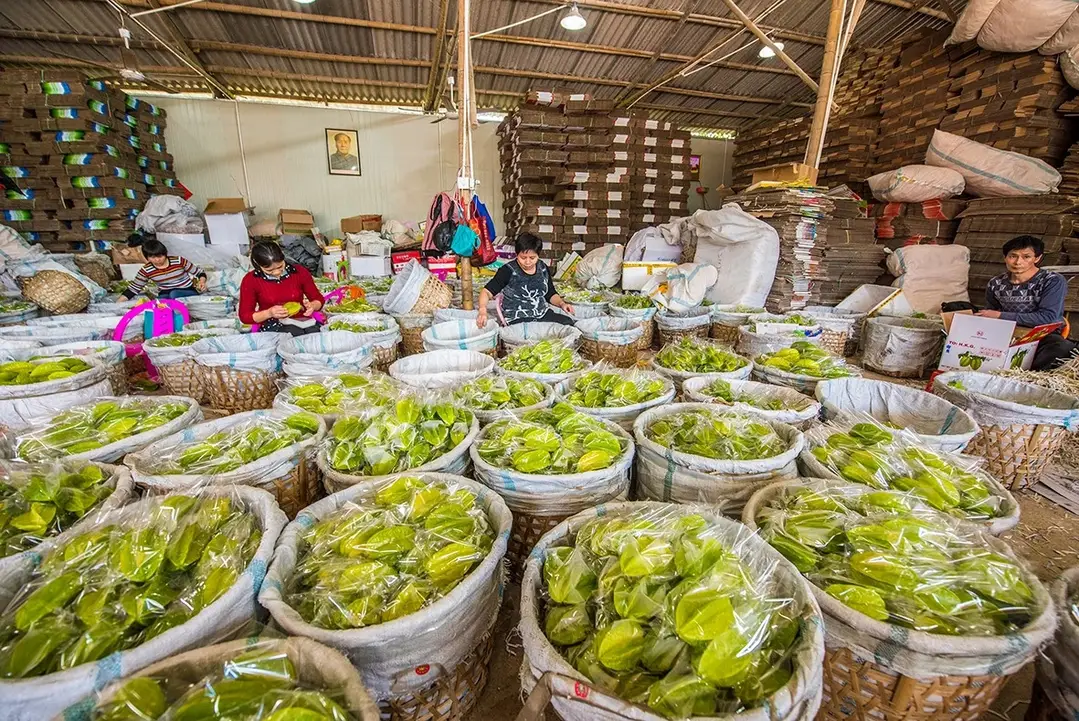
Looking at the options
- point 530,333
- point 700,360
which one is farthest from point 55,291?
point 700,360

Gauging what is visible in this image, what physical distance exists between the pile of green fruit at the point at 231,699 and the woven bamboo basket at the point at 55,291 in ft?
18.9

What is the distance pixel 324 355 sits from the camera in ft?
8.75

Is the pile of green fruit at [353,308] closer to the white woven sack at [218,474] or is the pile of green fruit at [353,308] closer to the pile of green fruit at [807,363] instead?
the white woven sack at [218,474]

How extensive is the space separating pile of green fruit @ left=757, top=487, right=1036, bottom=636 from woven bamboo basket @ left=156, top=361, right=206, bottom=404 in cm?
355

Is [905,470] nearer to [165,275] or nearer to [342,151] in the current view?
[165,275]

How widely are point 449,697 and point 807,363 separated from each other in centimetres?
251

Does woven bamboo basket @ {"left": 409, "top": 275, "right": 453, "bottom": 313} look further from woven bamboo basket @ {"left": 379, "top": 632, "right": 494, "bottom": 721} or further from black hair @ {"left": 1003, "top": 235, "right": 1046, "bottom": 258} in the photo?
black hair @ {"left": 1003, "top": 235, "right": 1046, "bottom": 258}

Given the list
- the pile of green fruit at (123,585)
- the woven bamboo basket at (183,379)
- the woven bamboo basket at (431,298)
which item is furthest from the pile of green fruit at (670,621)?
the woven bamboo basket at (431,298)

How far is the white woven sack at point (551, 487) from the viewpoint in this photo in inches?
57.8

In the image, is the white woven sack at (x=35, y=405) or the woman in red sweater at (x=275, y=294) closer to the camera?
the white woven sack at (x=35, y=405)

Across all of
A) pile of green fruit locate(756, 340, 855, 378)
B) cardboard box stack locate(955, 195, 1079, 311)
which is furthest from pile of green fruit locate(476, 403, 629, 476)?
cardboard box stack locate(955, 195, 1079, 311)

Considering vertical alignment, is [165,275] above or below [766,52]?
below

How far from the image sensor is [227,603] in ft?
3.25

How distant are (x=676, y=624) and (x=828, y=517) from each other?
25.2 inches
